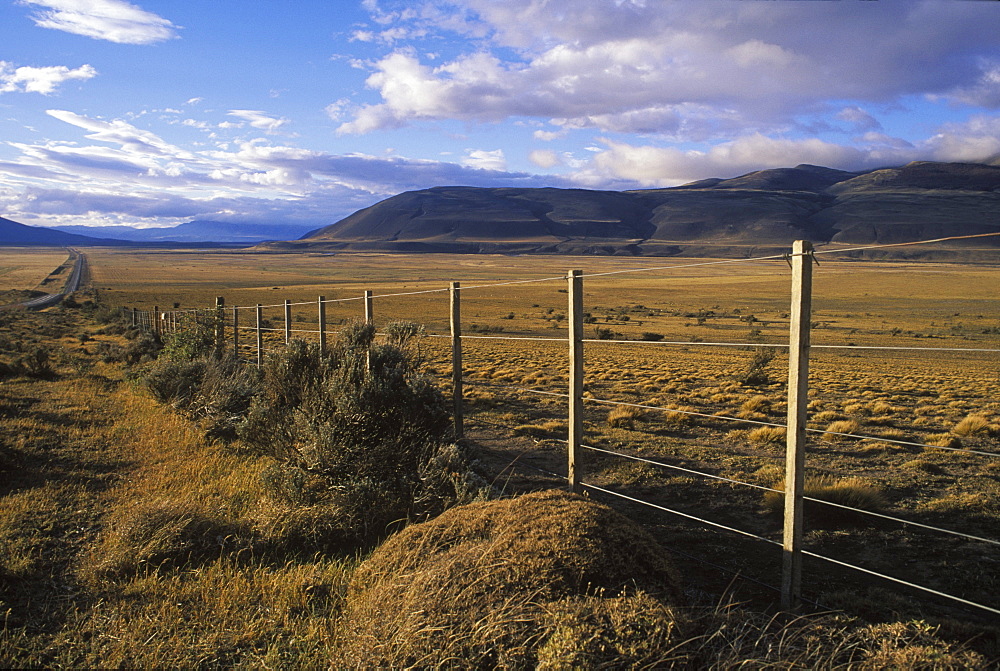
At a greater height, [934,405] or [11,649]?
[11,649]

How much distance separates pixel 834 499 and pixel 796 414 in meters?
3.40

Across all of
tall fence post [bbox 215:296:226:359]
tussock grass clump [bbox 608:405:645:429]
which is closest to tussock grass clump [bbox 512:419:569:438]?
tussock grass clump [bbox 608:405:645:429]

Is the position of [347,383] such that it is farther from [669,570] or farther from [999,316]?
[999,316]

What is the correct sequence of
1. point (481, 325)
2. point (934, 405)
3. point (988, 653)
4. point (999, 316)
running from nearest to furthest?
point (988, 653), point (934, 405), point (481, 325), point (999, 316)

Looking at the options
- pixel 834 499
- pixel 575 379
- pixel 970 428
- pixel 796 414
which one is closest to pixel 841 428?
pixel 970 428

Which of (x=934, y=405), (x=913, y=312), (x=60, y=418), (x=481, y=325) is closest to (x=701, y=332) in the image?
(x=481, y=325)

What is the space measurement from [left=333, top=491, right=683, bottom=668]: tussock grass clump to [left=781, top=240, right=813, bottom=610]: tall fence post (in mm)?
815

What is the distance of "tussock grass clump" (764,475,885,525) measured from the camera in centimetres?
634

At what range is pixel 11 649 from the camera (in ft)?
11.9

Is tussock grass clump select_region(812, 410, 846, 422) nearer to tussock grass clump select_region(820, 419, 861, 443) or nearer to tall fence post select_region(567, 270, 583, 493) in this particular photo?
tussock grass clump select_region(820, 419, 861, 443)

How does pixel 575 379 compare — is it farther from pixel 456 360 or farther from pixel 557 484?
pixel 456 360

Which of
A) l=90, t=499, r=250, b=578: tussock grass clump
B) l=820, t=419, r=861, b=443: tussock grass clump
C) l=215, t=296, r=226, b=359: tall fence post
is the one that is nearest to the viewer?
l=90, t=499, r=250, b=578: tussock grass clump

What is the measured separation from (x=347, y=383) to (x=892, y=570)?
5049 millimetres

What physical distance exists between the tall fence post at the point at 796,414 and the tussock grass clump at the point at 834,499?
241 cm
